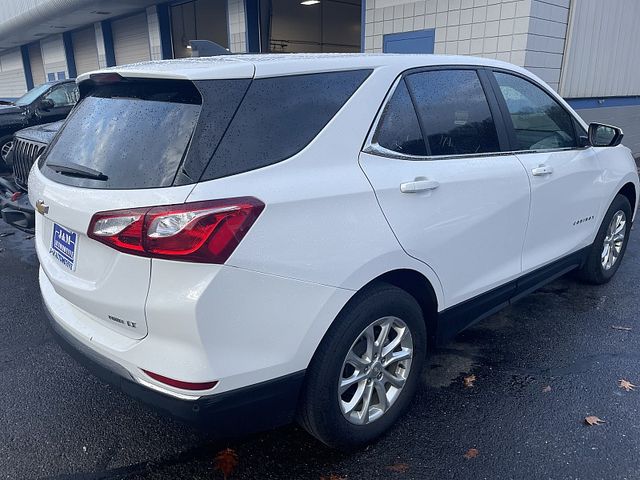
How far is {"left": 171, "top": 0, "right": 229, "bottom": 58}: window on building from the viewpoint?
1576cm

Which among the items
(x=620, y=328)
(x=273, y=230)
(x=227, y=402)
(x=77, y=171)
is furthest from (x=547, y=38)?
(x=227, y=402)

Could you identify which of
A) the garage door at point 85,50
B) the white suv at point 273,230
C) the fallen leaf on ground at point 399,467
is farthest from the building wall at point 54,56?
the fallen leaf on ground at point 399,467

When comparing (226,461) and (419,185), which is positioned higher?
(419,185)

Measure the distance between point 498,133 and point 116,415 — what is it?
2.70 metres

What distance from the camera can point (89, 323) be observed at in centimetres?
224

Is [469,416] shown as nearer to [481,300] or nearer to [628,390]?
[481,300]

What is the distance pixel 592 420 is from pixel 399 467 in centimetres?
111

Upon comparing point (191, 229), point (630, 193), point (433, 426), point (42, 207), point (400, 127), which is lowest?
point (433, 426)

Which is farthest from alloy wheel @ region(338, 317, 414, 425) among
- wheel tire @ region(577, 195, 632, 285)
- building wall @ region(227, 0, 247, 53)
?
building wall @ region(227, 0, 247, 53)

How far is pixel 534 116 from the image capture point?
3547mm

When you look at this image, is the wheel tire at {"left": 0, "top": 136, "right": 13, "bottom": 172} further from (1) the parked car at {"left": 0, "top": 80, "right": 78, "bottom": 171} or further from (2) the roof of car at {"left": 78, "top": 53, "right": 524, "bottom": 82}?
(2) the roof of car at {"left": 78, "top": 53, "right": 524, "bottom": 82}

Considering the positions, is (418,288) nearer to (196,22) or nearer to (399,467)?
(399,467)

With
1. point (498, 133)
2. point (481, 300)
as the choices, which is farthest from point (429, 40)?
point (481, 300)

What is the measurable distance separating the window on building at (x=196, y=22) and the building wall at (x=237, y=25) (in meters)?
2.51
